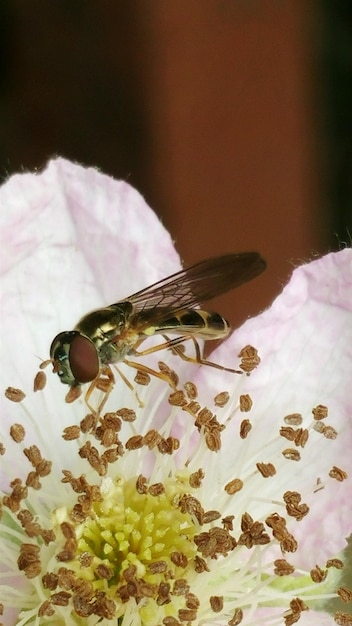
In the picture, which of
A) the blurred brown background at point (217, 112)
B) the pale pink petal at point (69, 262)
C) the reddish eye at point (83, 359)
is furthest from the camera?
the blurred brown background at point (217, 112)

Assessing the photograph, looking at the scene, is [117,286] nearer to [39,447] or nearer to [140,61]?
[39,447]

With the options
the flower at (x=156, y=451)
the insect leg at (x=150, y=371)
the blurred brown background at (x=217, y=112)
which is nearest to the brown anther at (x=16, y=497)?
the flower at (x=156, y=451)

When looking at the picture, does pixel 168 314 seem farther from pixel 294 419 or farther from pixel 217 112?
pixel 217 112

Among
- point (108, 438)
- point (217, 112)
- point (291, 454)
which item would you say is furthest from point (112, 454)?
point (217, 112)

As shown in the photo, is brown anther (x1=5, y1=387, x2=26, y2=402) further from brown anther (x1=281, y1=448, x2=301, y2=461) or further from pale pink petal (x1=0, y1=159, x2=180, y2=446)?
brown anther (x1=281, y1=448, x2=301, y2=461)

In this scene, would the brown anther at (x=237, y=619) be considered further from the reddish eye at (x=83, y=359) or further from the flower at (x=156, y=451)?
the reddish eye at (x=83, y=359)

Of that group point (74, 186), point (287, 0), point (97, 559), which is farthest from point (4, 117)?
point (97, 559)

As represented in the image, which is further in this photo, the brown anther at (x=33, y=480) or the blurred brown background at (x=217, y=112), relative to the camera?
the blurred brown background at (x=217, y=112)

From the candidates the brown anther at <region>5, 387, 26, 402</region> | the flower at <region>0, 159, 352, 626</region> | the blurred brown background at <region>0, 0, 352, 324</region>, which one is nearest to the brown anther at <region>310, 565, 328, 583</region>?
the flower at <region>0, 159, 352, 626</region>
